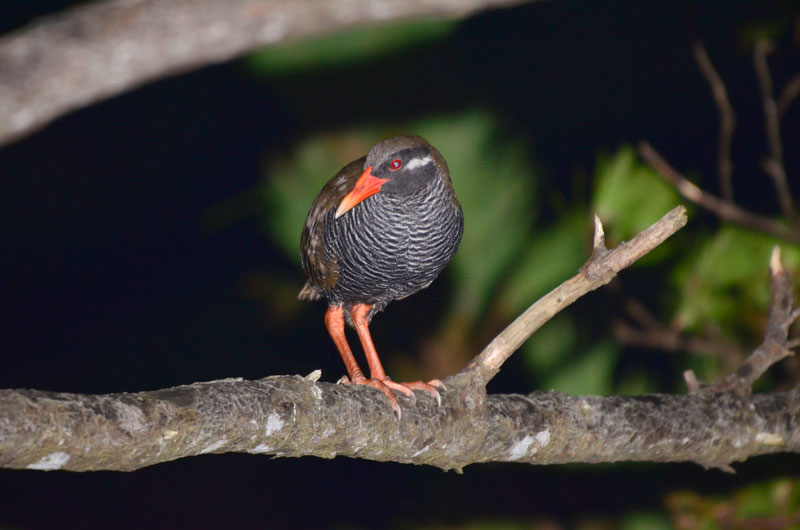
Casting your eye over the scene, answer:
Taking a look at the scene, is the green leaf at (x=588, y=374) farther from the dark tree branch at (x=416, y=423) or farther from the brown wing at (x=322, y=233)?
the brown wing at (x=322, y=233)

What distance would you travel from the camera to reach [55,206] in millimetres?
6086

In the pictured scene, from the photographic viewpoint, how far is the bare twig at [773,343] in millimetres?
3730

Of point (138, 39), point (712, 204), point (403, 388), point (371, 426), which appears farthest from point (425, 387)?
point (712, 204)

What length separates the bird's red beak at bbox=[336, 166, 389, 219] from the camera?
377cm

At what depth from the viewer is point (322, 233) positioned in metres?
4.03

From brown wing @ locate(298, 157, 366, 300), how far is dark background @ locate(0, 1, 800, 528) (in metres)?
1.63

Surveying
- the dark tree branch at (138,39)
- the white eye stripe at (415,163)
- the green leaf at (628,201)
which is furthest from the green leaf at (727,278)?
the dark tree branch at (138,39)

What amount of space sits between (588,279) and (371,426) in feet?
3.13

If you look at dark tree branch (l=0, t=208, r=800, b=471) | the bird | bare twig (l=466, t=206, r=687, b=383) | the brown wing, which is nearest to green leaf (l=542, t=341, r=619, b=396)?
dark tree branch (l=0, t=208, r=800, b=471)

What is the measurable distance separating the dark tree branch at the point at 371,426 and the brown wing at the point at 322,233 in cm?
97

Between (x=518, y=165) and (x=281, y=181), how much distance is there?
160 cm

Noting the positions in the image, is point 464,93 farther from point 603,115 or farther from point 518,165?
point 603,115

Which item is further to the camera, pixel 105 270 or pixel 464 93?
pixel 105 270

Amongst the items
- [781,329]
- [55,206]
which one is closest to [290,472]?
[55,206]
